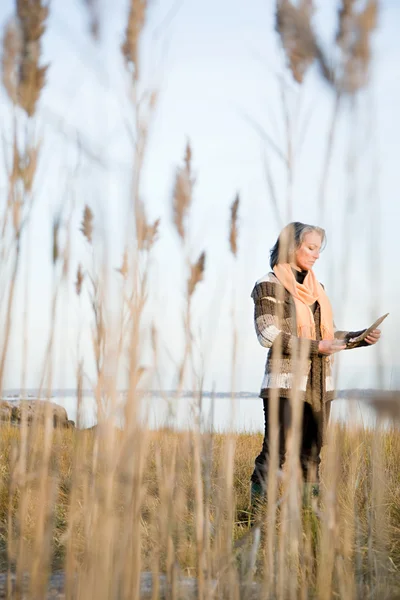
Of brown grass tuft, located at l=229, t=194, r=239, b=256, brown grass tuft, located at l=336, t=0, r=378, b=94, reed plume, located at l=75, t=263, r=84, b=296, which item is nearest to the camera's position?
brown grass tuft, located at l=336, t=0, r=378, b=94

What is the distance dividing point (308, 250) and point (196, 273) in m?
1.83

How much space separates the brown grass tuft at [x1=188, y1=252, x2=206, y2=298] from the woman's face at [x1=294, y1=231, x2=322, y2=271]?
1.78 m

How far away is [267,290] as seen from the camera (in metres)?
3.33

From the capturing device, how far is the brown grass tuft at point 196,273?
1548mm

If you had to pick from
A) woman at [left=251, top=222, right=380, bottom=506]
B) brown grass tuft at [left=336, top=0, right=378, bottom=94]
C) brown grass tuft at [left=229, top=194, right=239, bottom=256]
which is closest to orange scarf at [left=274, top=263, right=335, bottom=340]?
woman at [left=251, top=222, right=380, bottom=506]

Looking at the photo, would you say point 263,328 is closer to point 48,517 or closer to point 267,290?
point 267,290

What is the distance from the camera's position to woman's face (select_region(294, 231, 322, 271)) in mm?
3266

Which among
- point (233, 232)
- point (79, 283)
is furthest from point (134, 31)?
point (79, 283)

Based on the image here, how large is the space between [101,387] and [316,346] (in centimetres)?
185

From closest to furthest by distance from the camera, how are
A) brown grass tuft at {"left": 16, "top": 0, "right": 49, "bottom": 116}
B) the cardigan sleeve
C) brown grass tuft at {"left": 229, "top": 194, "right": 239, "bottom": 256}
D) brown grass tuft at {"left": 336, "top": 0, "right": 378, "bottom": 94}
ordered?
brown grass tuft at {"left": 336, "top": 0, "right": 378, "bottom": 94}
brown grass tuft at {"left": 16, "top": 0, "right": 49, "bottom": 116}
brown grass tuft at {"left": 229, "top": 194, "right": 239, "bottom": 256}
the cardigan sleeve

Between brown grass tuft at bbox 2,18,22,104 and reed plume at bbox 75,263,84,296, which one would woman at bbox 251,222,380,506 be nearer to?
reed plume at bbox 75,263,84,296

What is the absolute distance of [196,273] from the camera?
1550mm

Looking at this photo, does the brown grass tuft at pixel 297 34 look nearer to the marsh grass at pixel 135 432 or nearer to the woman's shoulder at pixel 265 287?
the marsh grass at pixel 135 432

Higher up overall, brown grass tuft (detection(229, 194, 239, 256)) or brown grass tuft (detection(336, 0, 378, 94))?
brown grass tuft (detection(336, 0, 378, 94))
